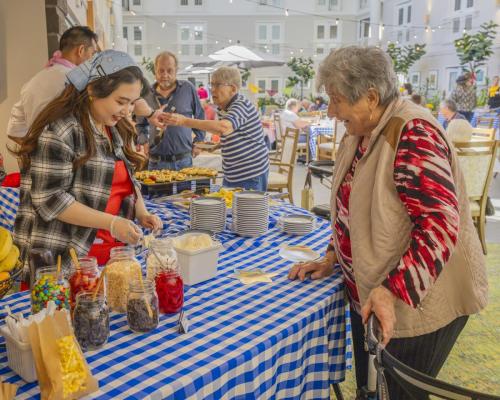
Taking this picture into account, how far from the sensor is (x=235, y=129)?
355cm

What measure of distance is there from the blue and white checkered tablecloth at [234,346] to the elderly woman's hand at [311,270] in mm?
26

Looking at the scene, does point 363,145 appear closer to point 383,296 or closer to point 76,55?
point 383,296

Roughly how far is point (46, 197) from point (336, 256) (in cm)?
108

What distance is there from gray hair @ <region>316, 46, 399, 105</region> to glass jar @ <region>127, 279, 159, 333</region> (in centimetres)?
81

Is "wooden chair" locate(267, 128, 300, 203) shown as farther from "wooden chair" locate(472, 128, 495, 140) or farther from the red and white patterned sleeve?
the red and white patterned sleeve

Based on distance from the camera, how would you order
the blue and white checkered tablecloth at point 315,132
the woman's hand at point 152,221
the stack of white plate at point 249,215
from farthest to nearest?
the blue and white checkered tablecloth at point 315,132, the stack of white plate at point 249,215, the woman's hand at point 152,221

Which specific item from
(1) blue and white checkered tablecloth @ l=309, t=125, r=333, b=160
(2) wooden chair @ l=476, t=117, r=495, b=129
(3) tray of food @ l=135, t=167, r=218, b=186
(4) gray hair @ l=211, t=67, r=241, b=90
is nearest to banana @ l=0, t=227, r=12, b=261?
(3) tray of food @ l=135, t=167, r=218, b=186

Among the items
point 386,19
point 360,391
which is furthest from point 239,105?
point 386,19

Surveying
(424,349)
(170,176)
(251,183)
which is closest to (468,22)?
(251,183)

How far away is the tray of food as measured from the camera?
10.4ft

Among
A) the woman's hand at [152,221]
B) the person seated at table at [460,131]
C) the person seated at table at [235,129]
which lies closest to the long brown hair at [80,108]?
the woman's hand at [152,221]

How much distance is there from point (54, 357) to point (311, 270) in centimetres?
103

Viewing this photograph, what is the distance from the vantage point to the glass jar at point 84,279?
1.39m

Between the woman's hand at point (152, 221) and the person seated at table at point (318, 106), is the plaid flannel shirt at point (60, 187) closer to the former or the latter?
the woman's hand at point (152, 221)
